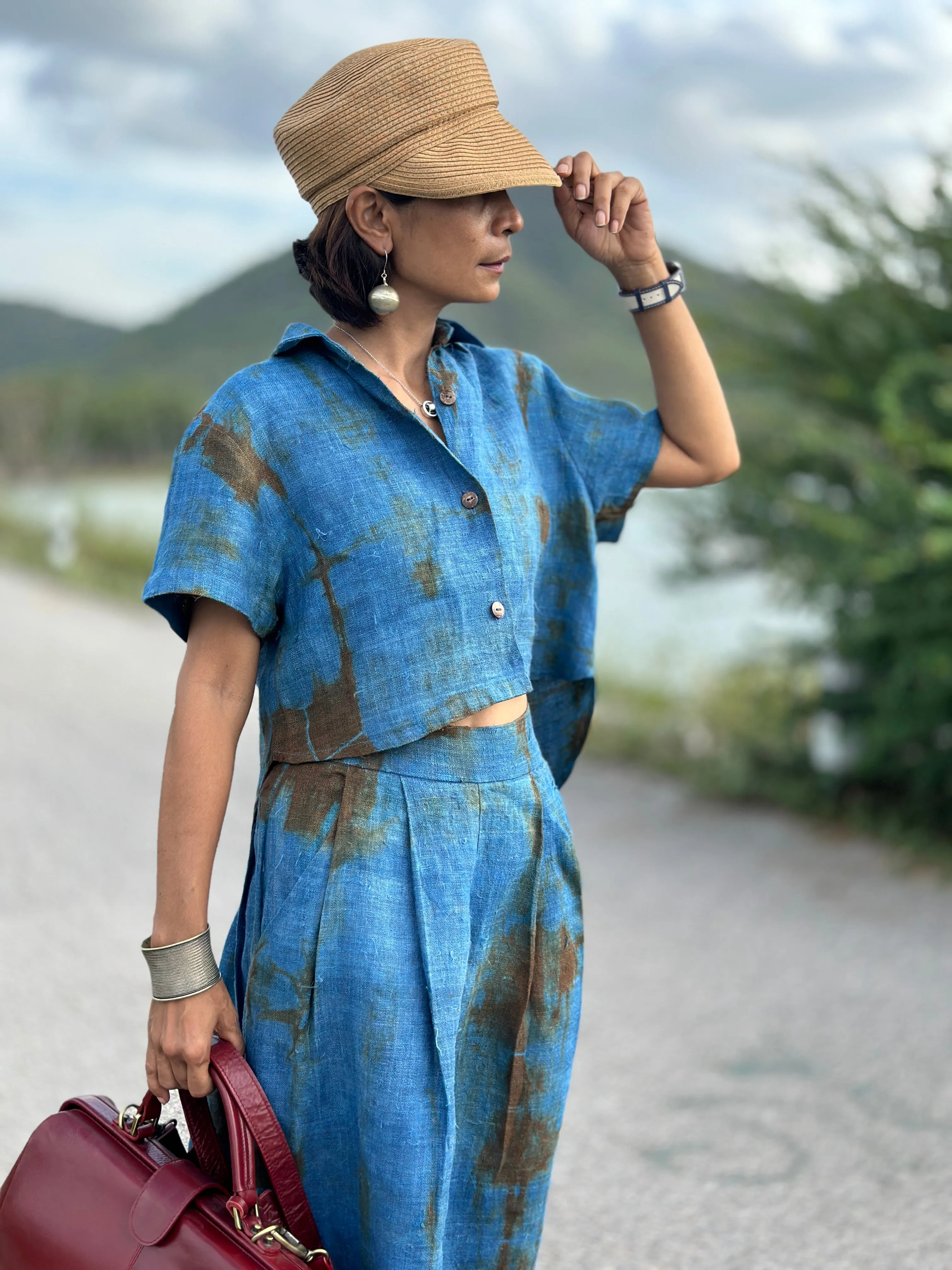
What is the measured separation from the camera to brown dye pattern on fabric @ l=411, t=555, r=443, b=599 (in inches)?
59.9

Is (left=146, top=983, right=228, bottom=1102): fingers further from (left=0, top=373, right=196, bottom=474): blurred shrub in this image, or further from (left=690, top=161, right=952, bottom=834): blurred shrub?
(left=0, top=373, right=196, bottom=474): blurred shrub

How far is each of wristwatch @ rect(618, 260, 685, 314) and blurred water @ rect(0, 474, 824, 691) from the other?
0.40m

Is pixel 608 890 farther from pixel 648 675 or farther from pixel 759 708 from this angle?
pixel 648 675

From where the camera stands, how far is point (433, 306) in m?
1.64

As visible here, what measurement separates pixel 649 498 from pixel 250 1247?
408cm

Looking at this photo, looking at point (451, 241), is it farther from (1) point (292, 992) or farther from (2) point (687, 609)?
(2) point (687, 609)

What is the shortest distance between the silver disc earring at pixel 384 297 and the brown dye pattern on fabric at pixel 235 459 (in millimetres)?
231

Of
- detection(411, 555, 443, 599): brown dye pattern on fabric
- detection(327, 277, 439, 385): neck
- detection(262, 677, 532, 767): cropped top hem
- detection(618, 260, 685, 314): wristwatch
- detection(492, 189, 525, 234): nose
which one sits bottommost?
detection(262, 677, 532, 767): cropped top hem

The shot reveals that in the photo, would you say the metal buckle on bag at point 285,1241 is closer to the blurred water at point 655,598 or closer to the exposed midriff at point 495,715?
the exposed midriff at point 495,715

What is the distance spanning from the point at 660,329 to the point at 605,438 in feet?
0.55

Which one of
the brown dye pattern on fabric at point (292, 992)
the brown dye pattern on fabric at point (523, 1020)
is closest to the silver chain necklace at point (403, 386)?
the brown dye pattern on fabric at point (523, 1020)

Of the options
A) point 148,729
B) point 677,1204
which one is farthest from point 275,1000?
point 148,729

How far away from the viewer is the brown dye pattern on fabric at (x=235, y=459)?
1479mm

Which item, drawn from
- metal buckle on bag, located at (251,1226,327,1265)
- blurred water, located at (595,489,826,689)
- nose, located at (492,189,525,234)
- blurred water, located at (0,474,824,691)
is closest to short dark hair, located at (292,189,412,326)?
nose, located at (492,189,525,234)
